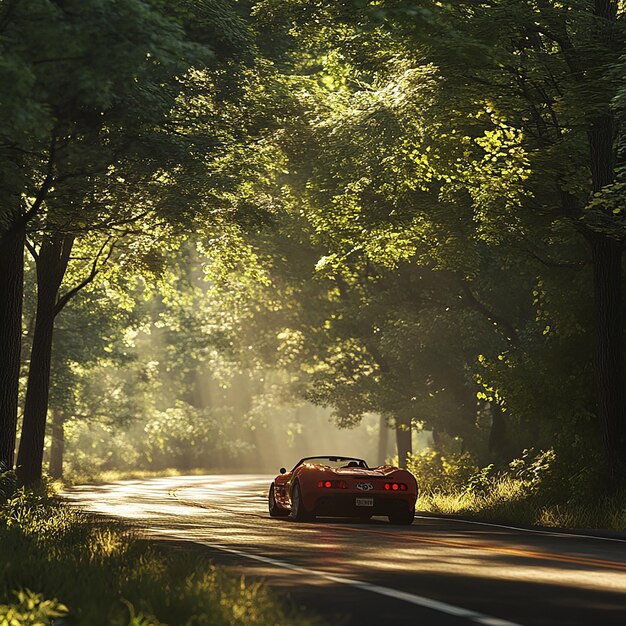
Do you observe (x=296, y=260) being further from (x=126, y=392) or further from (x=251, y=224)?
(x=126, y=392)

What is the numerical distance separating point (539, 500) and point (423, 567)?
11.4 meters

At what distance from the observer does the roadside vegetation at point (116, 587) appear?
310 inches

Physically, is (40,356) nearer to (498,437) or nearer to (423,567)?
(498,437)

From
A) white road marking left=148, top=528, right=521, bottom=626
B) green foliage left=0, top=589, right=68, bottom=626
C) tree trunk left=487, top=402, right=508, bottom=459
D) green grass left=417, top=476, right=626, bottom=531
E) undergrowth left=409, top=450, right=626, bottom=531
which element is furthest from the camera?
tree trunk left=487, top=402, right=508, bottom=459

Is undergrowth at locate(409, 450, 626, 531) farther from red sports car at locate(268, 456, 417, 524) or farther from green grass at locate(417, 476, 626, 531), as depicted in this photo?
red sports car at locate(268, 456, 417, 524)

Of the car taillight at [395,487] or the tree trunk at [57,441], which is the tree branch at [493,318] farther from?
the tree trunk at [57,441]

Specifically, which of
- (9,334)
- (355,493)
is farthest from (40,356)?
(355,493)

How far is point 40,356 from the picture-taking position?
99.8 feet

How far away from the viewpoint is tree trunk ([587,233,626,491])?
21.4 metres

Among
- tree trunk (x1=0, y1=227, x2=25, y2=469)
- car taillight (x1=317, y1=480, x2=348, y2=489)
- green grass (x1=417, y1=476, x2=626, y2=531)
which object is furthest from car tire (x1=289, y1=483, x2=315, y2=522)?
tree trunk (x1=0, y1=227, x2=25, y2=469)

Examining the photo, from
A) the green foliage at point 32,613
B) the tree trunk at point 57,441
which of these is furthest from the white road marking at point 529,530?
the tree trunk at point 57,441

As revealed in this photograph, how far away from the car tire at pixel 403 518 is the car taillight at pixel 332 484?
3.15 ft

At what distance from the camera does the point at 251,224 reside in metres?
29.7

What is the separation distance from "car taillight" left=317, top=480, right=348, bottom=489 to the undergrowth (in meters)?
3.69
